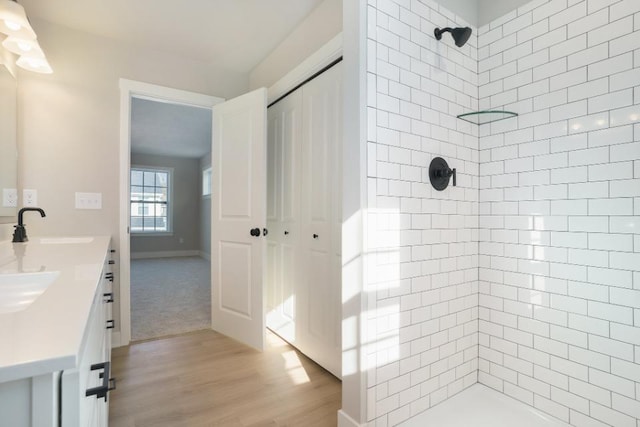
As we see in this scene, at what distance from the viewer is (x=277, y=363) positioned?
2297mm

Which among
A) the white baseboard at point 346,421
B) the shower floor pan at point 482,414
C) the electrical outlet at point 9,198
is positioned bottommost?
the shower floor pan at point 482,414

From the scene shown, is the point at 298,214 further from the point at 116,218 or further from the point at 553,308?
the point at 553,308

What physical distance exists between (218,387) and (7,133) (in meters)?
2.07

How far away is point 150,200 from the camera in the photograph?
7.79 m

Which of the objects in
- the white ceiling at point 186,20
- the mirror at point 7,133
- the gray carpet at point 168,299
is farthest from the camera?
the gray carpet at point 168,299

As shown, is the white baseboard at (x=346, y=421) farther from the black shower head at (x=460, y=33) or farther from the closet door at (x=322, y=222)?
the black shower head at (x=460, y=33)

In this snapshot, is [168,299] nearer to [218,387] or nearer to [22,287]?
[218,387]

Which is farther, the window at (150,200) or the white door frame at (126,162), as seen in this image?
the window at (150,200)

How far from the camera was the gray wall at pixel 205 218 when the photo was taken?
7.49 metres

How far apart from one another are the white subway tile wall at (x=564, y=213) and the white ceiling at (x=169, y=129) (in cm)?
308

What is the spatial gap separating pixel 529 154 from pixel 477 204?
38 centimetres

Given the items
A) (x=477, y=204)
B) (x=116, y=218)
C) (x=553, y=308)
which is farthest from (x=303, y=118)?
(x=553, y=308)

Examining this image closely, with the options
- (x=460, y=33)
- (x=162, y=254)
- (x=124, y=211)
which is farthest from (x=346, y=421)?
(x=162, y=254)

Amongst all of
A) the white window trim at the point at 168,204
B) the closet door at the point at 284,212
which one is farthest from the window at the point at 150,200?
the closet door at the point at 284,212
